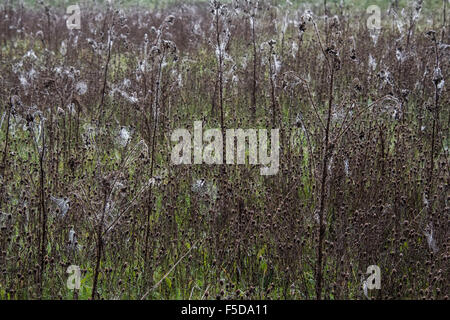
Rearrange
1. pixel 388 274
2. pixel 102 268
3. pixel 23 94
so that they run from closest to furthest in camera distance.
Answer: pixel 388 274 < pixel 102 268 < pixel 23 94

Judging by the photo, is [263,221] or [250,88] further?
[250,88]

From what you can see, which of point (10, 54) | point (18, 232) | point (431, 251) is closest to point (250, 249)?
point (431, 251)

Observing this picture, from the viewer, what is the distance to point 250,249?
3174 mm

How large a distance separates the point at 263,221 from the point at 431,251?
1088mm

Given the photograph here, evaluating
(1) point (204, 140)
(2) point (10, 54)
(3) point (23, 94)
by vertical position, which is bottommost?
(1) point (204, 140)

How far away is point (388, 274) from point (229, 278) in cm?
94

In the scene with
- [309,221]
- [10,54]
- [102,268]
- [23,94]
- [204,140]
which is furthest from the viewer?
[10,54]

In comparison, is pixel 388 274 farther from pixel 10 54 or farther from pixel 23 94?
pixel 10 54

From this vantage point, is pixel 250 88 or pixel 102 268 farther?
pixel 250 88
